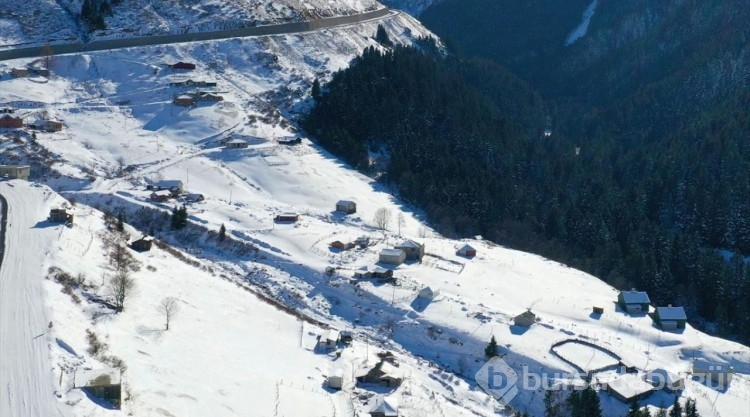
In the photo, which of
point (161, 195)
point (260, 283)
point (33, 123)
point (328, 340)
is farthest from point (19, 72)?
point (328, 340)

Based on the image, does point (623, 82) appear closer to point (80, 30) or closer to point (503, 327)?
point (80, 30)

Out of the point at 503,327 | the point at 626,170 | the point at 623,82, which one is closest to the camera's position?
the point at 503,327

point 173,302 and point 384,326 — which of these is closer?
point 173,302

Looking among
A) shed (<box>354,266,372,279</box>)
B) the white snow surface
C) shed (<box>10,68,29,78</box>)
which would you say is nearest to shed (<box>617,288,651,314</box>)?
shed (<box>354,266,372,279</box>)

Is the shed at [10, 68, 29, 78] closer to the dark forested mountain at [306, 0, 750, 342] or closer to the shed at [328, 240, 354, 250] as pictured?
the dark forested mountain at [306, 0, 750, 342]

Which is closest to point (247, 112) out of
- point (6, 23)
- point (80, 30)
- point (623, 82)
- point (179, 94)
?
point (179, 94)

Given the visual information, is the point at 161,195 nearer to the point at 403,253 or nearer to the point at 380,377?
the point at 403,253

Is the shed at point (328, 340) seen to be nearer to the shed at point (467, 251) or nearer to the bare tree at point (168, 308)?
the bare tree at point (168, 308)
